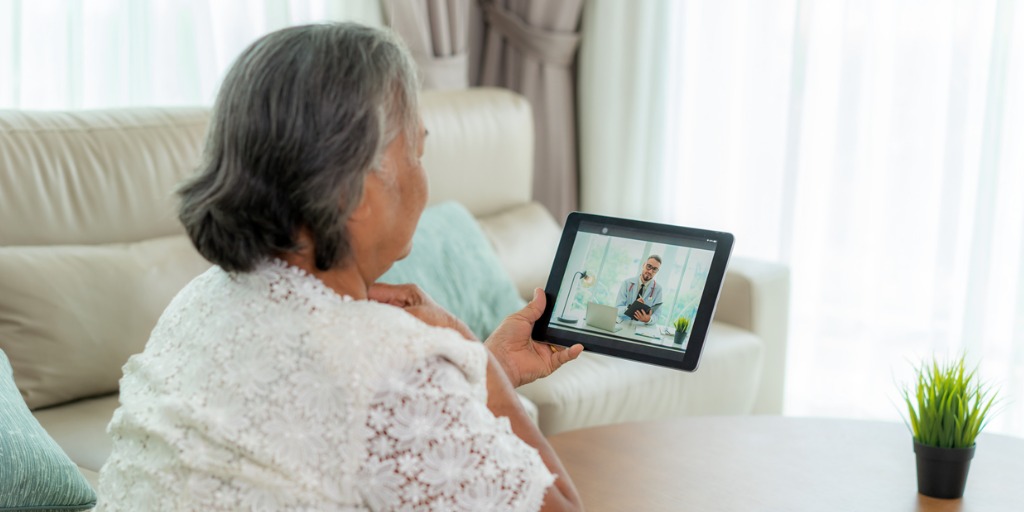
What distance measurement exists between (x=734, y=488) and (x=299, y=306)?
2.72ft

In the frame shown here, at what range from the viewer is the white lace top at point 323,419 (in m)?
0.89

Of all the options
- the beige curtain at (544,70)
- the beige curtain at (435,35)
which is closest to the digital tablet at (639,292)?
the beige curtain at (435,35)

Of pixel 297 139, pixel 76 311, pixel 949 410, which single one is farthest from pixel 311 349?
pixel 76 311

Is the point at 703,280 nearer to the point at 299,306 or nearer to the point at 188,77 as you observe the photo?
the point at 299,306

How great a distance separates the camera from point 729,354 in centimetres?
260

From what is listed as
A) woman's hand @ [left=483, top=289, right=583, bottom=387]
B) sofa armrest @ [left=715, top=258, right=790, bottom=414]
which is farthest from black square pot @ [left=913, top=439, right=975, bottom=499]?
sofa armrest @ [left=715, top=258, right=790, bottom=414]

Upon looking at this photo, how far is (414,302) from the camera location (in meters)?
1.17

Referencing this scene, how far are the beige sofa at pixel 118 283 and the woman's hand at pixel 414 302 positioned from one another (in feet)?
2.56

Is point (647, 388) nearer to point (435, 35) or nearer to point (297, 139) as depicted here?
point (435, 35)

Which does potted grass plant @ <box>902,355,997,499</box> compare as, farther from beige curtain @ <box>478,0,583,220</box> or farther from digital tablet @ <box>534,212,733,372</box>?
beige curtain @ <box>478,0,583,220</box>

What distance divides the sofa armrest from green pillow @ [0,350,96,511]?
1.75 metres

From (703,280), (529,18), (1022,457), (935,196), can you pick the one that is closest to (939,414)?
(1022,457)

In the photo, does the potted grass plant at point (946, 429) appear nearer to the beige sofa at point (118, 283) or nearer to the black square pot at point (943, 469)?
the black square pot at point (943, 469)

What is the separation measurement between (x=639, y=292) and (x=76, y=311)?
110 cm
